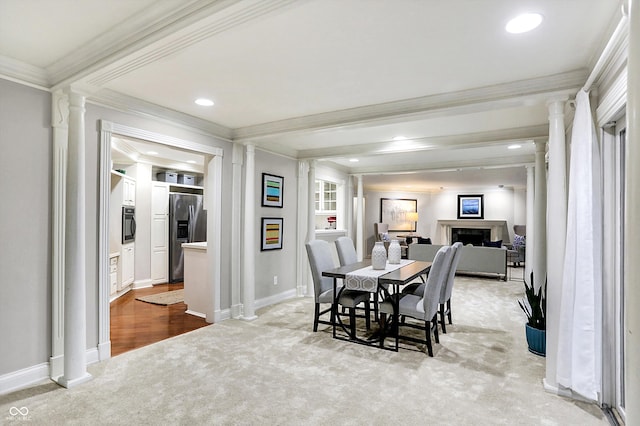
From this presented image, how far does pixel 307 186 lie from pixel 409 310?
3020mm

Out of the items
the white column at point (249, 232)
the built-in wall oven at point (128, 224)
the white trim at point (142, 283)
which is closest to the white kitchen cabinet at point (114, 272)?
the built-in wall oven at point (128, 224)

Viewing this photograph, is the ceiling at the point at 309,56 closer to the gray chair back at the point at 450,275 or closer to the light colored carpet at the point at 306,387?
the gray chair back at the point at 450,275

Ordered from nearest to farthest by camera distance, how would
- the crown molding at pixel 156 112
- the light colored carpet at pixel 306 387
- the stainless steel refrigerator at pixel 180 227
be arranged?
the light colored carpet at pixel 306 387, the crown molding at pixel 156 112, the stainless steel refrigerator at pixel 180 227

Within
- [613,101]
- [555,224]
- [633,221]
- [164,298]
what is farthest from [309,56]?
[164,298]

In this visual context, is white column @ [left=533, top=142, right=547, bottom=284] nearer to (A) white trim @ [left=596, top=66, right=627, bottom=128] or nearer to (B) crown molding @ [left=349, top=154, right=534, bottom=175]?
(B) crown molding @ [left=349, top=154, right=534, bottom=175]

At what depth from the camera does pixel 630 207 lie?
86cm

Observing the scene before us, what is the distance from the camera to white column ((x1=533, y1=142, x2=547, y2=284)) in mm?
4453

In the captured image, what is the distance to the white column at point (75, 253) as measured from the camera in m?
2.62

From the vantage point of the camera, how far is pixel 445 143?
4641 millimetres

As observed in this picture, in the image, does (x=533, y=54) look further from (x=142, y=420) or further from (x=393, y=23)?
(x=142, y=420)

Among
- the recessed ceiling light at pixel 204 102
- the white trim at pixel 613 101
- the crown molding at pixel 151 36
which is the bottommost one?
the white trim at pixel 613 101

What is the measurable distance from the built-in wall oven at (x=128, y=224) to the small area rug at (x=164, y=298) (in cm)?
98

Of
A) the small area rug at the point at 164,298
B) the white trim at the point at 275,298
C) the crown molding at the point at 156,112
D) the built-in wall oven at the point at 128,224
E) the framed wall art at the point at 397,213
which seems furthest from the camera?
the framed wall art at the point at 397,213

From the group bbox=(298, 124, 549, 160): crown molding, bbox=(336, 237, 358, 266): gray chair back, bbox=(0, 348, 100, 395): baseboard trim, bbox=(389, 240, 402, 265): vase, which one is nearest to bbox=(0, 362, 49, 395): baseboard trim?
bbox=(0, 348, 100, 395): baseboard trim
